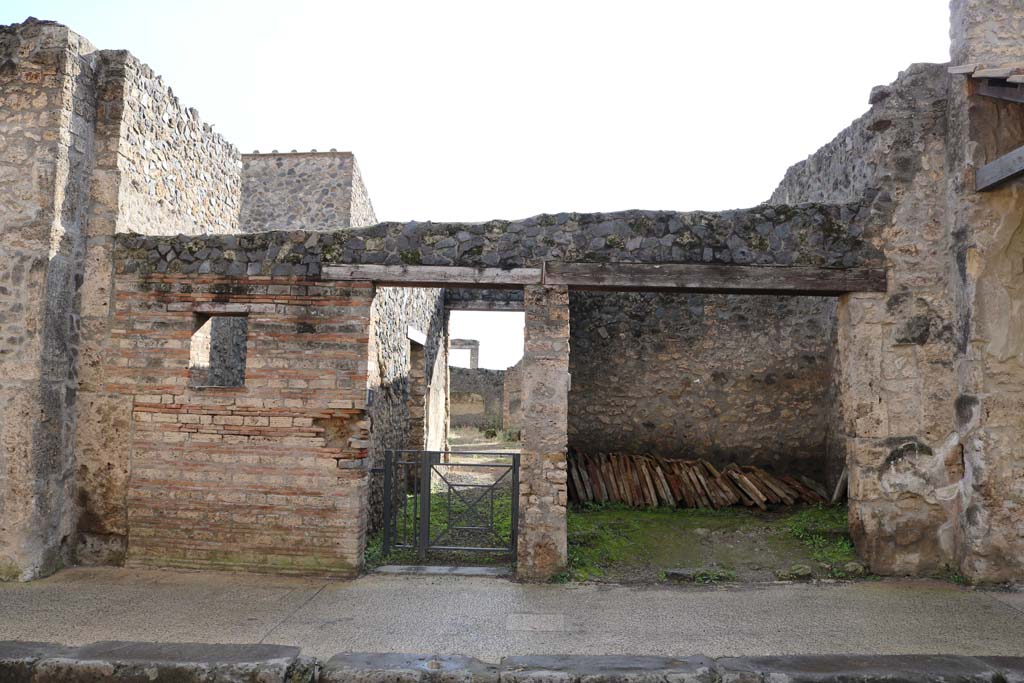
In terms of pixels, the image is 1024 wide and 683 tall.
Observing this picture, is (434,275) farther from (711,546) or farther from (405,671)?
(711,546)

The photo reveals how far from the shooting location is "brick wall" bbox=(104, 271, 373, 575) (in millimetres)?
6180

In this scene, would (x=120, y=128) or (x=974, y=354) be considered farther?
(x=120, y=128)

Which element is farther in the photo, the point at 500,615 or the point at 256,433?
the point at 256,433

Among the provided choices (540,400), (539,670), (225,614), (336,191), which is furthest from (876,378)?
(336,191)

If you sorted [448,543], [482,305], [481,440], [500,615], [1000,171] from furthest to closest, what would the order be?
[481,440], [482,305], [448,543], [1000,171], [500,615]

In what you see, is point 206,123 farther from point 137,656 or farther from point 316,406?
point 137,656

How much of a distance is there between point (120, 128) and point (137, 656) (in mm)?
4988

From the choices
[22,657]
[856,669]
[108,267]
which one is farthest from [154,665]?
[856,669]

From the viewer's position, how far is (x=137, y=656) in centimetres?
433

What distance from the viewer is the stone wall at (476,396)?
827 inches

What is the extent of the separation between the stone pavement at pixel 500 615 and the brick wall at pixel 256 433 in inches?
14.1

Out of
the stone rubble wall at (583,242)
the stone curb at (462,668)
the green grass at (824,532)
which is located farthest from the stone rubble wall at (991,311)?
the stone curb at (462,668)

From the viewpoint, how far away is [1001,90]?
5.57m

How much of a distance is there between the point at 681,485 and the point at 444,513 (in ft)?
10.6
